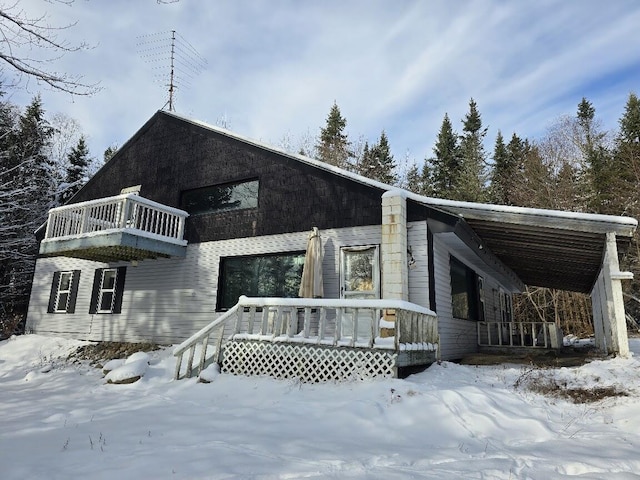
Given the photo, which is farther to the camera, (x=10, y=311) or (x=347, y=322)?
(x=10, y=311)

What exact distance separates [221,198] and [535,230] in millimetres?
9001

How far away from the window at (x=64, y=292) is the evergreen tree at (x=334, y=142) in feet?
65.0

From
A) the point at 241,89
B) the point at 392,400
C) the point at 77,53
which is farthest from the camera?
the point at 241,89

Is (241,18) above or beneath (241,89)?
beneath

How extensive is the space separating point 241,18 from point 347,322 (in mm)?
6770

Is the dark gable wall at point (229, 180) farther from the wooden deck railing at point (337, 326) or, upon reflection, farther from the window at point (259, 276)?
the wooden deck railing at point (337, 326)

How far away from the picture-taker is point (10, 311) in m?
23.3

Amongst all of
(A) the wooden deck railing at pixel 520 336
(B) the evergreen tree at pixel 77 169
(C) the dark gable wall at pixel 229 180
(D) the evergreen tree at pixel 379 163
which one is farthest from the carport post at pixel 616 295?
(B) the evergreen tree at pixel 77 169

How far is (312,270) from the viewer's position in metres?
9.97

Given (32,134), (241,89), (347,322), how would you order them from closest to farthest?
(347,322)
(241,89)
(32,134)

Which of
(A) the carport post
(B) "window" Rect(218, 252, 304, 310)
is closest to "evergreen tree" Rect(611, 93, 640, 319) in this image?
(A) the carport post

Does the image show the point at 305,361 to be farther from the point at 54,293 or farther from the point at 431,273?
the point at 54,293

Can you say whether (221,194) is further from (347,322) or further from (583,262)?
(583,262)

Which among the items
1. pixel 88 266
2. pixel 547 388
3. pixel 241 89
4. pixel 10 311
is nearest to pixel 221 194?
pixel 241 89
